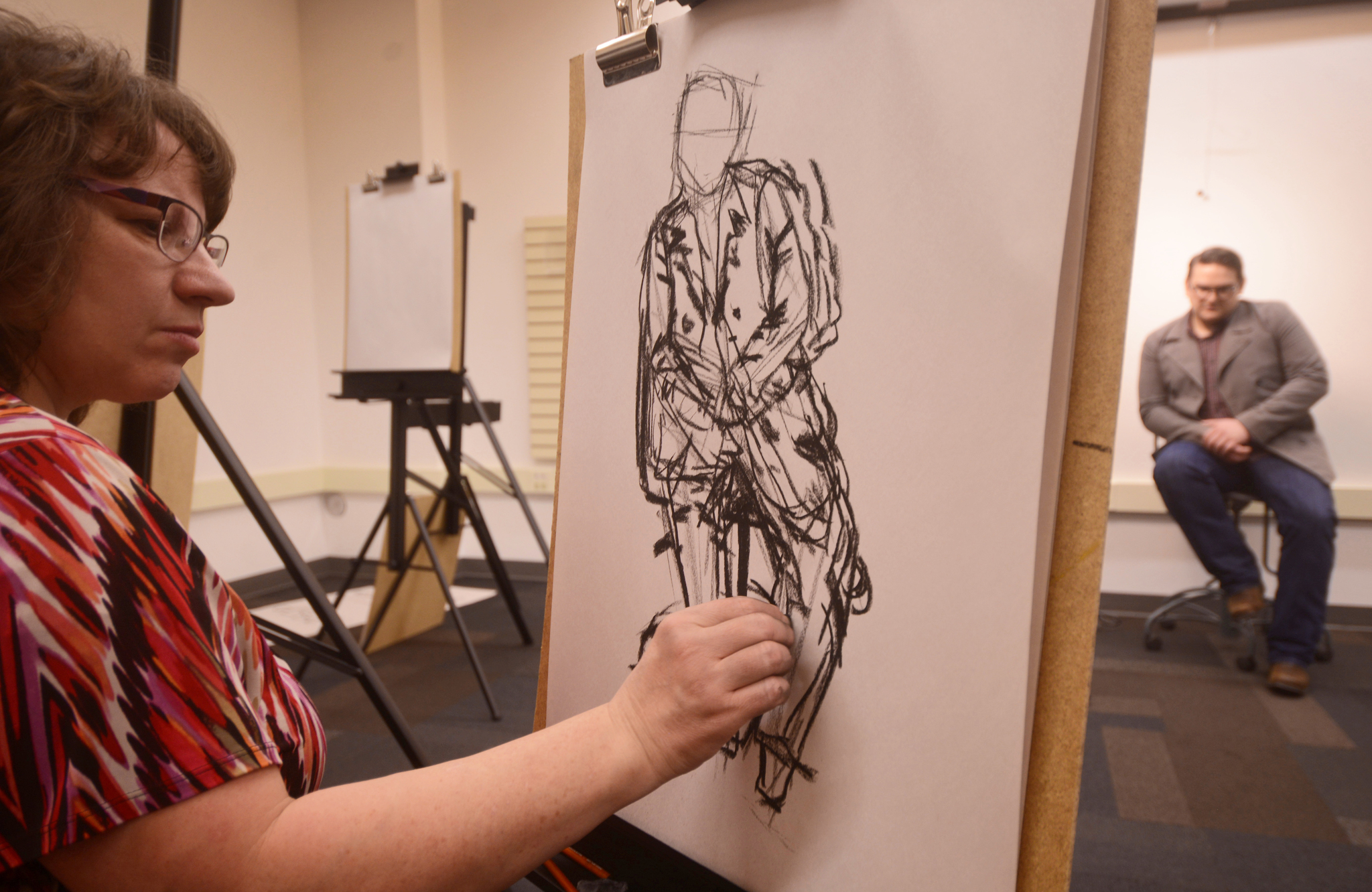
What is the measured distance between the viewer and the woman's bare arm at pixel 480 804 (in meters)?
0.35

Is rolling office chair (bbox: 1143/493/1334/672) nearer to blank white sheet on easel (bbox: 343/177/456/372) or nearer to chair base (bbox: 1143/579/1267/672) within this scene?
chair base (bbox: 1143/579/1267/672)

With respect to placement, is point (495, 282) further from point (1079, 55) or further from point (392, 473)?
point (1079, 55)

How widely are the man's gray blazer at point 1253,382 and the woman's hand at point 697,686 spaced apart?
2596 millimetres

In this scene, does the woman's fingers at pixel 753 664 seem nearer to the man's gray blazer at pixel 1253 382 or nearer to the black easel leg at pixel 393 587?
the black easel leg at pixel 393 587

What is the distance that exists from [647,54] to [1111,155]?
0.38 m

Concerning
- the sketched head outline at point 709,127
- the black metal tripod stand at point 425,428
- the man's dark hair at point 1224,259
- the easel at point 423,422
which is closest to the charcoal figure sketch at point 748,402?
the sketched head outline at point 709,127

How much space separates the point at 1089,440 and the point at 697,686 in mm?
275

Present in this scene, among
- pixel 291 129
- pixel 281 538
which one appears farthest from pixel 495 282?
A: pixel 281 538

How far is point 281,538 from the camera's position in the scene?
877 mm

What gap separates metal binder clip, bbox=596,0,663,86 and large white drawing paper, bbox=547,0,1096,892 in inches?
0.5

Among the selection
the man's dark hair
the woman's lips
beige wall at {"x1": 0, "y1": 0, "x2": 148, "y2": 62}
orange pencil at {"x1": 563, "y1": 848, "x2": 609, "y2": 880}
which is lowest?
orange pencil at {"x1": 563, "y1": 848, "x2": 609, "y2": 880}

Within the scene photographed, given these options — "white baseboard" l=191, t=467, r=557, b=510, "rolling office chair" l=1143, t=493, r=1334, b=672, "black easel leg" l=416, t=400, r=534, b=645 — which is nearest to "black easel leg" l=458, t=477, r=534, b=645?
Answer: "black easel leg" l=416, t=400, r=534, b=645

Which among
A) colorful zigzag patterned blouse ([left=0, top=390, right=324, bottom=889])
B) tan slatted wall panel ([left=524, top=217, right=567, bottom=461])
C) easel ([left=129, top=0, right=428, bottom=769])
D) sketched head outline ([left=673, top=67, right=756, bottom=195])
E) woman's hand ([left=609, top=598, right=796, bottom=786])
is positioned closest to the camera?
colorful zigzag patterned blouse ([left=0, top=390, right=324, bottom=889])

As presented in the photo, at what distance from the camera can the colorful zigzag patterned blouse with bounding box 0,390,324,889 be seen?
34 centimetres
